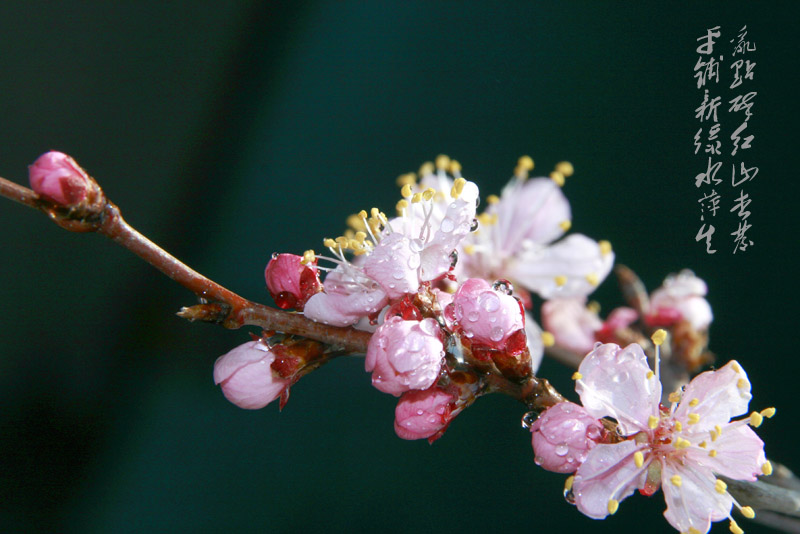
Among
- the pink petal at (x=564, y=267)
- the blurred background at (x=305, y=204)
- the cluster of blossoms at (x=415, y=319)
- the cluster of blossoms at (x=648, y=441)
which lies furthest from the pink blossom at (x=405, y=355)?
the blurred background at (x=305, y=204)

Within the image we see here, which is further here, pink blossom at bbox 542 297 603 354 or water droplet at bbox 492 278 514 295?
pink blossom at bbox 542 297 603 354

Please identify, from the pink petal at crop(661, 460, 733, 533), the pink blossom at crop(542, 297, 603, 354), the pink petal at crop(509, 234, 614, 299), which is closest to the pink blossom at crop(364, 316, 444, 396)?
the pink petal at crop(661, 460, 733, 533)

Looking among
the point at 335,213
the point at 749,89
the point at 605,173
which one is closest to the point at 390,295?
the point at 749,89

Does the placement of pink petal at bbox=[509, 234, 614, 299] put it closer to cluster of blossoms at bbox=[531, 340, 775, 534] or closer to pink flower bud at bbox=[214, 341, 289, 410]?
cluster of blossoms at bbox=[531, 340, 775, 534]

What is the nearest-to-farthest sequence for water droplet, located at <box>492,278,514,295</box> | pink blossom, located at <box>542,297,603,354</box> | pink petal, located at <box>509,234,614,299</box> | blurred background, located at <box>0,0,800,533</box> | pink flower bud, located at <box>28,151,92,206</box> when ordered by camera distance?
pink flower bud, located at <box>28,151,92,206</box> → water droplet, located at <box>492,278,514,295</box> → pink petal, located at <box>509,234,614,299</box> → pink blossom, located at <box>542,297,603,354</box> → blurred background, located at <box>0,0,800,533</box>

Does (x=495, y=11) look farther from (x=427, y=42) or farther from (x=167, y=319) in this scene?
(x=167, y=319)

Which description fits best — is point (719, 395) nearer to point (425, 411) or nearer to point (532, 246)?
point (425, 411)

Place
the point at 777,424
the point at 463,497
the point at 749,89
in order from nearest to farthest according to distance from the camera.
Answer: the point at 749,89 → the point at 777,424 → the point at 463,497
